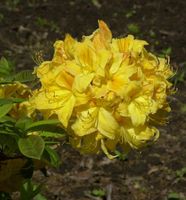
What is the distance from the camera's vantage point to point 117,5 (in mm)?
6711

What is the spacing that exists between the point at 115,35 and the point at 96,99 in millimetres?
4319

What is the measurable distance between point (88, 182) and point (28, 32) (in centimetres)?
247

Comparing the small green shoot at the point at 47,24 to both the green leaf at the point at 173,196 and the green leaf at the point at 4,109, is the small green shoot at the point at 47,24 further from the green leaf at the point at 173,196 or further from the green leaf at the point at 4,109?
the green leaf at the point at 4,109

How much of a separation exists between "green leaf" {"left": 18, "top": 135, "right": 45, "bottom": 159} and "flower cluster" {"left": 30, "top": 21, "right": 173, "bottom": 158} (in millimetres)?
63

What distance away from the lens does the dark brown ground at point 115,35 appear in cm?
384

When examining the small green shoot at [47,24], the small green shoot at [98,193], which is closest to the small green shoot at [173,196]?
the small green shoot at [98,193]

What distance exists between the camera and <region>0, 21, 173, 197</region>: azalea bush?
1.33 m

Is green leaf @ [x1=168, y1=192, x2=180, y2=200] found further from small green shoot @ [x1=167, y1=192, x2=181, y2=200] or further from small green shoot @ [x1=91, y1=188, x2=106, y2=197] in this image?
small green shoot @ [x1=91, y1=188, x2=106, y2=197]

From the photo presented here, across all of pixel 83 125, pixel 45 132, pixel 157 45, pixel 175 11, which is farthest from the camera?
pixel 175 11

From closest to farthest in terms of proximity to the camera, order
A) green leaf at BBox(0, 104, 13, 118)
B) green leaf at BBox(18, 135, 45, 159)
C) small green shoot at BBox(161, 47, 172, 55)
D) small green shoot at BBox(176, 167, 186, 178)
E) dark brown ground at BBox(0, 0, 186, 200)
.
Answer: green leaf at BBox(18, 135, 45, 159) < green leaf at BBox(0, 104, 13, 118) < dark brown ground at BBox(0, 0, 186, 200) < small green shoot at BBox(176, 167, 186, 178) < small green shoot at BBox(161, 47, 172, 55)

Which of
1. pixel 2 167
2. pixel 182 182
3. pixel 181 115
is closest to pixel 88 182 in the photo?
pixel 182 182

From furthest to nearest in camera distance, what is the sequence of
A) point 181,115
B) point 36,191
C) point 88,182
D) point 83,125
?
point 181,115
point 88,182
point 36,191
point 83,125

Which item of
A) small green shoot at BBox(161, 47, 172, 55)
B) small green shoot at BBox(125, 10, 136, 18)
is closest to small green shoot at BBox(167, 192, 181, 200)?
small green shoot at BBox(161, 47, 172, 55)

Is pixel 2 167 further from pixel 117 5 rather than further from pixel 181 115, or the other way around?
pixel 117 5
